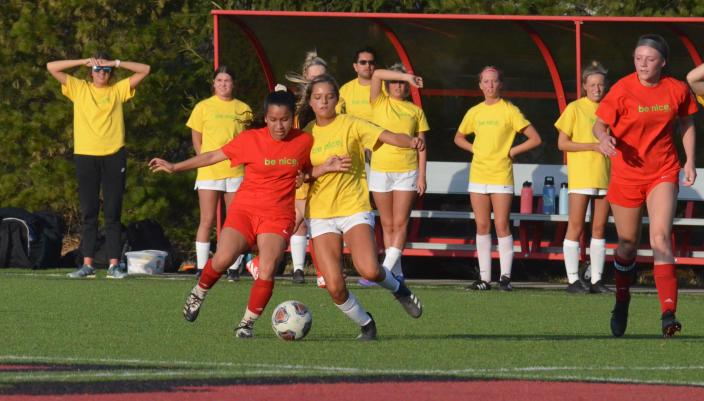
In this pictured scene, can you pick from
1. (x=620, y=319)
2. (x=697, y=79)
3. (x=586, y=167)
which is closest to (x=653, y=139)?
(x=697, y=79)

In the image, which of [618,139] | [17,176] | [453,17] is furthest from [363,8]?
[618,139]

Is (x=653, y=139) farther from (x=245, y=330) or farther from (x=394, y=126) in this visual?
(x=394, y=126)

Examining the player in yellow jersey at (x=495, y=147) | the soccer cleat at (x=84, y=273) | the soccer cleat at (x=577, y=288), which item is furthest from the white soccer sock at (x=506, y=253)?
the soccer cleat at (x=84, y=273)

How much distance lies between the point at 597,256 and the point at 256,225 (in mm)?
5651

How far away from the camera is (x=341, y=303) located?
972 cm

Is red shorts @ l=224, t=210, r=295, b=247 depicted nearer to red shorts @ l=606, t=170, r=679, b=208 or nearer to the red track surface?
red shorts @ l=606, t=170, r=679, b=208

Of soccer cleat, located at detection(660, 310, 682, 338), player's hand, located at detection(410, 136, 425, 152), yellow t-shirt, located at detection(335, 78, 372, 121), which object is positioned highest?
yellow t-shirt, located at detection(335, 78, 372, 121)

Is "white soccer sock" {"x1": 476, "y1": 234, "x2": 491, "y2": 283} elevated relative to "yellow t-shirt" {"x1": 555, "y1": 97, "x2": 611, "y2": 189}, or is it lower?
lower

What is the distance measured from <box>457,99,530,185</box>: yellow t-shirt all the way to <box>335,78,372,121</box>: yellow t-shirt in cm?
107

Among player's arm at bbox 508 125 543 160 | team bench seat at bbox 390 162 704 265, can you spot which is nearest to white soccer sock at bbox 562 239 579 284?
player's arm at bbox 508 125 543 160

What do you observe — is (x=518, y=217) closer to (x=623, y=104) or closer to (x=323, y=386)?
(x=623, y=104)

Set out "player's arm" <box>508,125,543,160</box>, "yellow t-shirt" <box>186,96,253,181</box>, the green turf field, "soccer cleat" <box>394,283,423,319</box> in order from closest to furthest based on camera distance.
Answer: the green turf field, "soccer cleat" <box>394,283,423,319</box>, "player's arm" <box>508,125,543,160</box>, "yellow t-shirt" <box>186,96,253,181</box>

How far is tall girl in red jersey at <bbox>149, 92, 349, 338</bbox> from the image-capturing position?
32.0 ft

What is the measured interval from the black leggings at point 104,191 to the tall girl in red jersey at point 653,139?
6.46 meters
